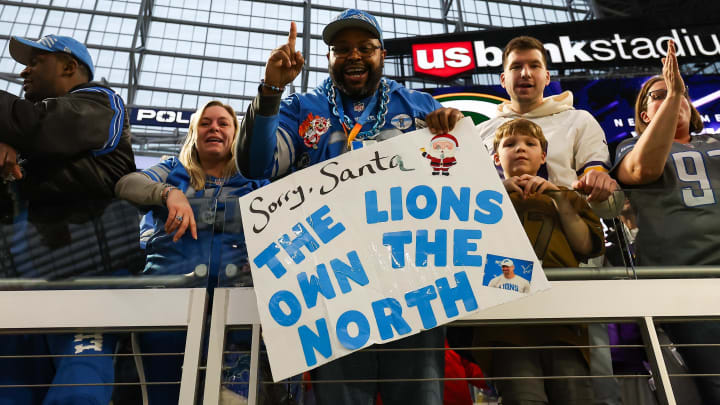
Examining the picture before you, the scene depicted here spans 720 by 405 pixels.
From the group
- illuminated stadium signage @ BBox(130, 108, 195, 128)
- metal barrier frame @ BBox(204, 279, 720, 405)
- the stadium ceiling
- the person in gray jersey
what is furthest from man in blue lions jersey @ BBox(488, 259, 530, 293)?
the stadium ceiling

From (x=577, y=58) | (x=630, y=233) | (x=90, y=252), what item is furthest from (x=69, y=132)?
(x=577, y=58)

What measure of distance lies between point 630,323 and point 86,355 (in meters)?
1.37

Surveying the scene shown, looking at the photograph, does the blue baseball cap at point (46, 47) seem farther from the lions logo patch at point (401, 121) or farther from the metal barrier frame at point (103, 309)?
the lions logo patch at point (401, 121)

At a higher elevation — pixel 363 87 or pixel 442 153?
pixel 363 87

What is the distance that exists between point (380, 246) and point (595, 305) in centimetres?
58

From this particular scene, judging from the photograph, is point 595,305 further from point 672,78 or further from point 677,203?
point 672,78

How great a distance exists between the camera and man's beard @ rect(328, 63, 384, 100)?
160 centimetres

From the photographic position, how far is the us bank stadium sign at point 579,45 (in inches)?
254

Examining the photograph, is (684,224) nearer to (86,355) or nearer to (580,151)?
(580,151)

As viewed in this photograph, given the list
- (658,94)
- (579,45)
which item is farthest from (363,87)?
(579,45)

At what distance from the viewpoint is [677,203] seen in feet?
4.86

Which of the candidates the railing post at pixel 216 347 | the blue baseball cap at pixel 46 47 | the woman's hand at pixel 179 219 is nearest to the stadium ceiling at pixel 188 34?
the blue baseball cap at pixel 46 47

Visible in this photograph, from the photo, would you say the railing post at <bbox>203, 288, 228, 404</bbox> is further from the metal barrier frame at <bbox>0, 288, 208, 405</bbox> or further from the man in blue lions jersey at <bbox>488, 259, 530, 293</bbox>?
the man in blue lions jersey at <bbox>488, 259, 530, 293</bbox>

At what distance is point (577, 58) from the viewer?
6.46 m
